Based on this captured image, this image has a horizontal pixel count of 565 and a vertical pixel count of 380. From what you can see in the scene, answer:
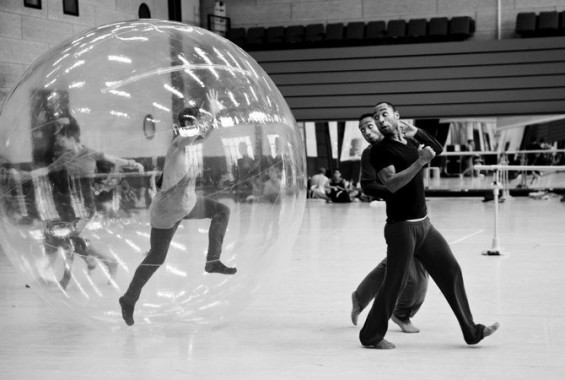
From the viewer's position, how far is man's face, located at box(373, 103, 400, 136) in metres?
4.41

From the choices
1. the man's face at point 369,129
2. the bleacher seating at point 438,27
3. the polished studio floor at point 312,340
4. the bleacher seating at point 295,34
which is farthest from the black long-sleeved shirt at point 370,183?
the bleacher seating at point 295,34

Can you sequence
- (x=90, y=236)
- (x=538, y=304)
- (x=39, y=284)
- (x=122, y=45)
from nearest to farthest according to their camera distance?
(x=90, y=236) → (x=122, y=45) → (x=39, y=284) → (x=538, y=304)

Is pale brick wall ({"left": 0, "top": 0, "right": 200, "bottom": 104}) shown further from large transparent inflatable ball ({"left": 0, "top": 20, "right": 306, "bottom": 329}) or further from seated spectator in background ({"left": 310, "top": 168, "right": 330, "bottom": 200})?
large transparent inflatable ball ({"left": 0, "top": 20, "right": 306, "bottom": 329})

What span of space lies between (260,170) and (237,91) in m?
0.36

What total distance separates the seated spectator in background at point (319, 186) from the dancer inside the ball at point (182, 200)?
16086 mm

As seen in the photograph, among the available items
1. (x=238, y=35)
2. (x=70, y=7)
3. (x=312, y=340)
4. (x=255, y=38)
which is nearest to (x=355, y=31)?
(x=255, y=38)

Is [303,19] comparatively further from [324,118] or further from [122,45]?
[122,45]

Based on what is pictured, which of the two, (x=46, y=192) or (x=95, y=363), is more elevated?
(x=46, y=192)

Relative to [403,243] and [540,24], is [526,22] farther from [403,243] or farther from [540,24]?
[403,243]

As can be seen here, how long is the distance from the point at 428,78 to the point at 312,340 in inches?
637

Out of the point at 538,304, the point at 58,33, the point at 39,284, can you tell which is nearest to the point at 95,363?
the point at 39,284

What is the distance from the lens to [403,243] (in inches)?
170

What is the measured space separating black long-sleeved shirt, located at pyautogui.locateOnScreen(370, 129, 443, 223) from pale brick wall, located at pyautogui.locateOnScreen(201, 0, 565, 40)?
16.6m

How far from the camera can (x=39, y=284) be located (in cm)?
389
